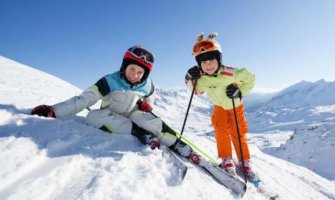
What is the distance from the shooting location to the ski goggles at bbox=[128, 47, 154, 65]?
487 centimetres

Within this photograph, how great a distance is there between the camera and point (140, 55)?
4879 millimetres

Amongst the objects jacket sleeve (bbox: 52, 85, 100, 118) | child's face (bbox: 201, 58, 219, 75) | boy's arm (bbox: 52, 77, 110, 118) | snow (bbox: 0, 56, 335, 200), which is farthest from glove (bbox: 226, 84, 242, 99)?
jacket sleeve (bbox: 52, 85, 100, 118)

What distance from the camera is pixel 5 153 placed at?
259 cm

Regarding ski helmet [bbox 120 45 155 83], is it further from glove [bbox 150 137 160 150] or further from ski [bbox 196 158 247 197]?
ski [bbox 196 158 247 197]

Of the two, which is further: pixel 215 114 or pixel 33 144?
pixel 215 114

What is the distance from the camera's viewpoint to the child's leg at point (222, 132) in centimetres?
535

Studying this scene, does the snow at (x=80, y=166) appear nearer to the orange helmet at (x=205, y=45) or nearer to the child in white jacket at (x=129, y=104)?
the child in white jacket at (x=129, y=104)

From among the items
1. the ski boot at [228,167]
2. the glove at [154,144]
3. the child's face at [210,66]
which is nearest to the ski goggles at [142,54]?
the child's face at [210,66]

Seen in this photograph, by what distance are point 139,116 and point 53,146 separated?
1927 mm

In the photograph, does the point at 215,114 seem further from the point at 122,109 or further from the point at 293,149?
the point at 293,149

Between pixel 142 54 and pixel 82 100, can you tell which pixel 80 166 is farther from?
pixel 142 54

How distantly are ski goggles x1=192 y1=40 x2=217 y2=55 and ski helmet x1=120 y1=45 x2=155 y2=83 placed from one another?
0.97 meters

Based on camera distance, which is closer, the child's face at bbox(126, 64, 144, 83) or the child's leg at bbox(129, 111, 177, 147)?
the child's leg at bbox(129, 111, 177, 147)

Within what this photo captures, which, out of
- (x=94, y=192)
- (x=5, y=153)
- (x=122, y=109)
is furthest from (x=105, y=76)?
(x=94, y=192)
